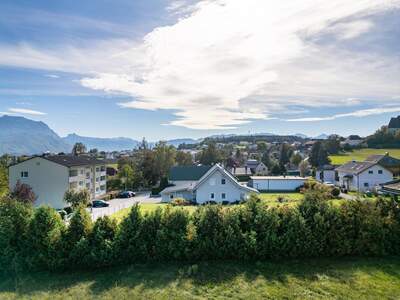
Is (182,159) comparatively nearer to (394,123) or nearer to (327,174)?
(327,174)

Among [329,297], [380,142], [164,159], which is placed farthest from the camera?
[380,142]

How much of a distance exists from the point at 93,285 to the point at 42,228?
11.5 feet

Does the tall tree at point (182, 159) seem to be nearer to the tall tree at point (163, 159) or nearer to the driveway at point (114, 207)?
the tall tree at point (163, 159)

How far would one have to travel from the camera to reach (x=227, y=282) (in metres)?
10.7

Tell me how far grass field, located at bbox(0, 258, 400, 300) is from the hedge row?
437 millimetres

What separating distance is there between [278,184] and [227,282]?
48257 millimetres

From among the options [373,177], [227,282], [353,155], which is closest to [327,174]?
[373,177]

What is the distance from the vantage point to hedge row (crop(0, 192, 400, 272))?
1211cm

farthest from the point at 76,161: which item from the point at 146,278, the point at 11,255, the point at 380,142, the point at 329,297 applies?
the point at 380,142

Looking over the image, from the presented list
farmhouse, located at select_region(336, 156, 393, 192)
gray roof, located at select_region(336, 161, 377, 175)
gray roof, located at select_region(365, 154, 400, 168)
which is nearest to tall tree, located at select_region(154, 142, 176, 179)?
gray roof, located at select_region(336, 161, 377, 175)

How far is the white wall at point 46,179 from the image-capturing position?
141ft

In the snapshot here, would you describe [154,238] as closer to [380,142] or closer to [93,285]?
[93,285]

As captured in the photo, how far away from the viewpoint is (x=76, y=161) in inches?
1858

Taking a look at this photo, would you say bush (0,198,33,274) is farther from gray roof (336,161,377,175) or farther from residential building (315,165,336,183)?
residential building (315,165,336,183)
